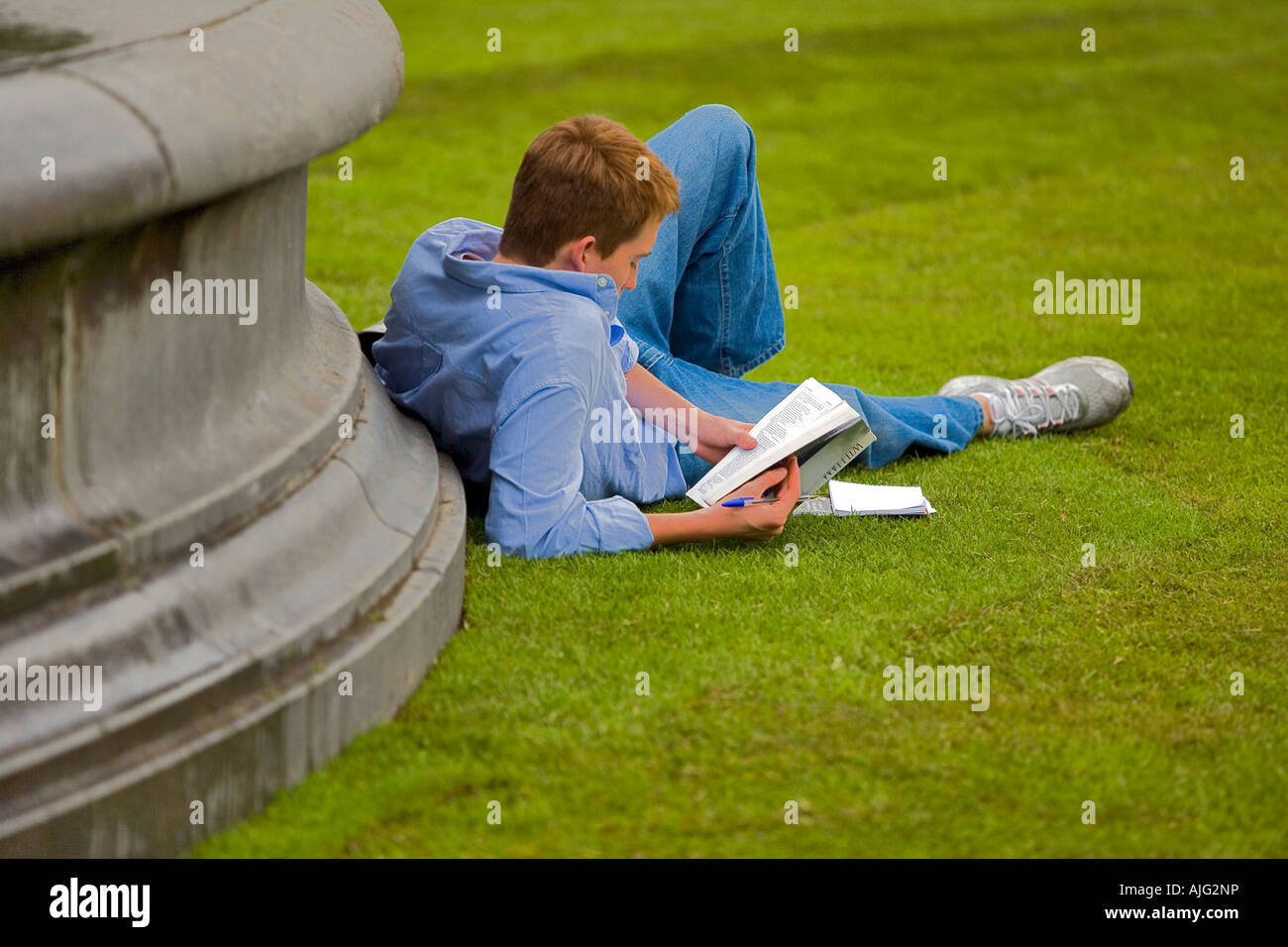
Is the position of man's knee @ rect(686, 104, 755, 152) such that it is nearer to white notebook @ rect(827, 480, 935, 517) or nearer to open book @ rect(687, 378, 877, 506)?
open book @ rect(687, 378, 877, 506)

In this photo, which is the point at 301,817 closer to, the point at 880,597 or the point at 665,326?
the point at 880,597

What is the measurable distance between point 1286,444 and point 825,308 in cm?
226

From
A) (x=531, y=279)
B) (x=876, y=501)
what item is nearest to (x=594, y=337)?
(x=531, y=279)

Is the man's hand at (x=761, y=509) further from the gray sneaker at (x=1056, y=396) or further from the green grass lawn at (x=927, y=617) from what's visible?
the gray sneaker at (x=1056, y=396)

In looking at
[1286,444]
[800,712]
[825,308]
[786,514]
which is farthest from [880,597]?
[825,308]

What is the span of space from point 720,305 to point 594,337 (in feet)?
3.47

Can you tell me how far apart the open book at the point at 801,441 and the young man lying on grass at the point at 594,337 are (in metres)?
0.06

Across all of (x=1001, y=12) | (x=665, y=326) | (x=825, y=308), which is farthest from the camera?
(x=1001, y=12)

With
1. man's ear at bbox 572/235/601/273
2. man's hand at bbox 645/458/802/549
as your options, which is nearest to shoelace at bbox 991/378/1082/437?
man's hand at bbox 645/458/802/549

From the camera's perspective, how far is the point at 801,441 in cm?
375

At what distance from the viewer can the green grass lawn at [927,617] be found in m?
2.70

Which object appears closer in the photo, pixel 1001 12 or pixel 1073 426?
pixel 1073 426

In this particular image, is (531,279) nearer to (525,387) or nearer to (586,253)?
(586,253)

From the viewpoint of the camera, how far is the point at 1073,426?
4.95m
